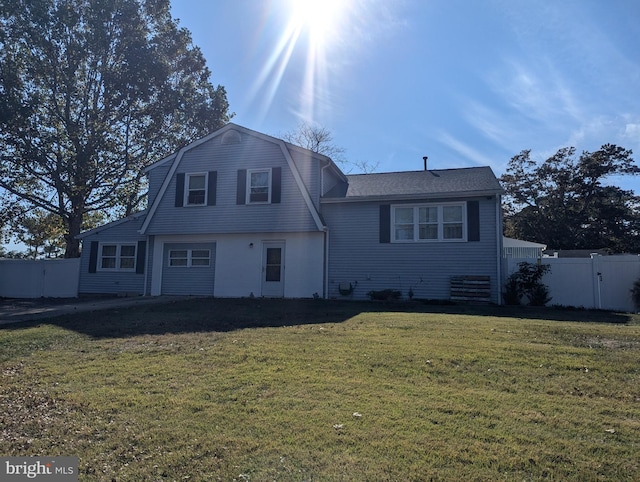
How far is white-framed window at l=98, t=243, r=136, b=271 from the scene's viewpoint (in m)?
17.9

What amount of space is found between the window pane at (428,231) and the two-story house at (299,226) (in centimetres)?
3

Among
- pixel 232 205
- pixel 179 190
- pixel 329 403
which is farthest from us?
pixel 179 190

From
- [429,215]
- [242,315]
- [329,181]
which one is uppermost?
[329,181]

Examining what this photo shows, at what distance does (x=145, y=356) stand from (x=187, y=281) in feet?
36.1

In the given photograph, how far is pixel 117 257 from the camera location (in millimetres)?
18016

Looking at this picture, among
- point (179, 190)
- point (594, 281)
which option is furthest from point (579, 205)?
point (179, 190)

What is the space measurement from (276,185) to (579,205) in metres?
28.3

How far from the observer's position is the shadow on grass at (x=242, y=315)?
841 centimetres

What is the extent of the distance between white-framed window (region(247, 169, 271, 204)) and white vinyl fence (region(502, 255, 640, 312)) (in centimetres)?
917

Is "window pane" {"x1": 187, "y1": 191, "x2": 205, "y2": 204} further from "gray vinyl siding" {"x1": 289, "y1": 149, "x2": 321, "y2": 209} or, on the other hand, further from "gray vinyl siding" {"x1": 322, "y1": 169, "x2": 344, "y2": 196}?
"gray vinyl siding" {"x1": 322, "y1": 169, "x2": 344, "y2": 196}

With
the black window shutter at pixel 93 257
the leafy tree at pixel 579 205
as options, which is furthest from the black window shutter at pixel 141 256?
the leafy tree at pixel 579 205

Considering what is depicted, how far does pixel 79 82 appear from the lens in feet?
78.4

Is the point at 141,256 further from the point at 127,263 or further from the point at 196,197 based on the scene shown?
the point at 196,197

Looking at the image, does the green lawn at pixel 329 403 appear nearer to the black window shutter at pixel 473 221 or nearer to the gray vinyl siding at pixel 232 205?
the black window shutter at pixel 473 221
